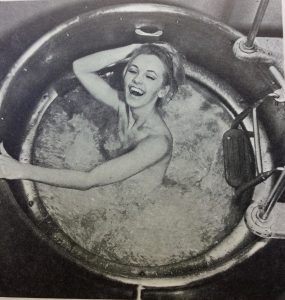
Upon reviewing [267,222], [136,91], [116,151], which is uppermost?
[136,91]

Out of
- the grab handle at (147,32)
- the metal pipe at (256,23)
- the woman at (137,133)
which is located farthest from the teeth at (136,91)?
the metal pipe at (256,23)


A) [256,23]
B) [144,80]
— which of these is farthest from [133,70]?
[256,23]

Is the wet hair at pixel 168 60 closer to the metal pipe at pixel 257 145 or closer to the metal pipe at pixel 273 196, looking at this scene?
the metal pipe at pixel 257 145

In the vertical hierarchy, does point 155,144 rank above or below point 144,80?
below

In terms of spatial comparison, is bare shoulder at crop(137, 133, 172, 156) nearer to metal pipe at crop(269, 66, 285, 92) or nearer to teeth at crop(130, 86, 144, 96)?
teeth at crop(130, 86, 144, 96)

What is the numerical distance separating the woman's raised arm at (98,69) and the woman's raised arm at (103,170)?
13 cm

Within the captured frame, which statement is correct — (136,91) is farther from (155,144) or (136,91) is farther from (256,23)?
(256,23)

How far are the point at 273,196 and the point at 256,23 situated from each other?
34cm

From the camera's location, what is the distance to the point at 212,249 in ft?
2.61

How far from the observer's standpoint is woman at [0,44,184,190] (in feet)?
2.47

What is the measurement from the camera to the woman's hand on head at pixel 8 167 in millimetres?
721

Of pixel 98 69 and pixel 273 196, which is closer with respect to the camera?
pixel 273 196

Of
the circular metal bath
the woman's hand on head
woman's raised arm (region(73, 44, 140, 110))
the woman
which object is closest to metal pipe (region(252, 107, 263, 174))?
the circular metal bath

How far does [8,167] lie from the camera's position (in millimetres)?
727
